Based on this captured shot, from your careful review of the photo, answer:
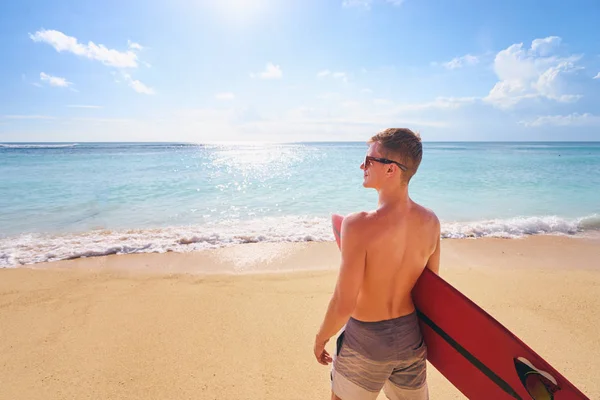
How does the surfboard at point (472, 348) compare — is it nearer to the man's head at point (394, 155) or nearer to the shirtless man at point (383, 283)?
the shirtless man at point (383, 283)

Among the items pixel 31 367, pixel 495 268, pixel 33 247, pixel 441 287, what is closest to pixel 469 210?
pixel 495 268

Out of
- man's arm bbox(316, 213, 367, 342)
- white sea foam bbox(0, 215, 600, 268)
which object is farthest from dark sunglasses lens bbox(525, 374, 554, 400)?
white sea foam bbox(0, 215, 600, 268)

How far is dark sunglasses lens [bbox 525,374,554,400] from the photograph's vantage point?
156 centimetres

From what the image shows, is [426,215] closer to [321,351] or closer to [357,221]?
[357,221]

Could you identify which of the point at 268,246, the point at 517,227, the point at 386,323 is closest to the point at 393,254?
the point at 386,323

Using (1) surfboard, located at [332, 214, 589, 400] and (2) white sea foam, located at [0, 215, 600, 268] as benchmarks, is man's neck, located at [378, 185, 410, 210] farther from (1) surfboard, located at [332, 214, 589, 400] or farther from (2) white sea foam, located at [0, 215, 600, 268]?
(2) white sea foam, located at [0, 215, 600, 268]

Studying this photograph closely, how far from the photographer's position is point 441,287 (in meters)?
1.80

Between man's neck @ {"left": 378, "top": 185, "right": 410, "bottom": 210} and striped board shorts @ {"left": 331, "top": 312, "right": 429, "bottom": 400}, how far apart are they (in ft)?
2.08

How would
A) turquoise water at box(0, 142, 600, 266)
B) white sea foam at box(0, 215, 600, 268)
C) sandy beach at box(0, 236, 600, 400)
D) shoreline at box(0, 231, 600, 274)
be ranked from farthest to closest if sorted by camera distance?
turquoise water at box(0, 142, 600, 266) → white sea foam at box(0, 215, 600, 268) → shoreline at box(0, 231, 600, 274) → sandy beach at box(0, 236, 600, 400)

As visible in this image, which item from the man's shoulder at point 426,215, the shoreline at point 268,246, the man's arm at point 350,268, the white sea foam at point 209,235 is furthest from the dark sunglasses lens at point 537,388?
the white sea foam at point 209,235

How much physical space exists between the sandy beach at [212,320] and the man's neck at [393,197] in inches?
81.9

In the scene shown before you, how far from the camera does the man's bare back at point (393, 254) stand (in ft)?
4.93

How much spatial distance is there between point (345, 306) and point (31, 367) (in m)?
3.43

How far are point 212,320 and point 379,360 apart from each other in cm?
274
